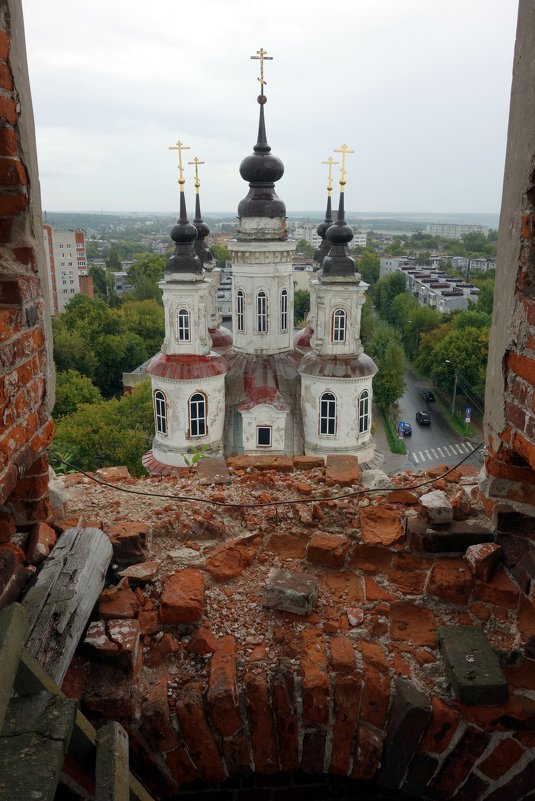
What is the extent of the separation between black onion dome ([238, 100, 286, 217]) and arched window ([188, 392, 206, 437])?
6.27m

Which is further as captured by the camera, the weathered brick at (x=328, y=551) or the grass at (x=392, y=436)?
the grass at (x=392, y=436)

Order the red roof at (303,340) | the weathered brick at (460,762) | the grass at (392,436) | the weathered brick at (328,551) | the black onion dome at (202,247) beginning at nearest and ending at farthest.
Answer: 1. the weathered brick at (460,762)
2. the weathered brick at (328,551)
3. the red roof at (303,340)
4. the black onion dome at (202,247)
5. the grass at (392,436)

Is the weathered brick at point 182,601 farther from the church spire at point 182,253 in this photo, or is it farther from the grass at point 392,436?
the grass at point 392,436

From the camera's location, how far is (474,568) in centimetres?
354

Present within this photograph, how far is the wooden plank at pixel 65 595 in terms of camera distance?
102 inches

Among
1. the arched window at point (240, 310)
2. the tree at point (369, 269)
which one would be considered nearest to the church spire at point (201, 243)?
the arched window at point (240, 310)

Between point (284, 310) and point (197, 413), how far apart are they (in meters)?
4.93

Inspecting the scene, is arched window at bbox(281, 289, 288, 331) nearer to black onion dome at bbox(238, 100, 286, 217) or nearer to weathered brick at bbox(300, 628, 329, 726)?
black onion dome at bbox(238, 100, 286, 217)

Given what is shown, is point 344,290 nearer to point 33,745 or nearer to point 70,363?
point 33,745

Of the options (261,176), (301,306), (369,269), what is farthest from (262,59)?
(369,269)

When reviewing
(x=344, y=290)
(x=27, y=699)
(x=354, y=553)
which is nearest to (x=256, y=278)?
(x=344, y=290)

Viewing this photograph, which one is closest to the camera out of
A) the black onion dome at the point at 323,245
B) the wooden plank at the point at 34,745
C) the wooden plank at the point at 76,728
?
the wooden plank at the point at 34,745

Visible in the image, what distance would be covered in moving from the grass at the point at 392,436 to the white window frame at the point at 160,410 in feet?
46.4

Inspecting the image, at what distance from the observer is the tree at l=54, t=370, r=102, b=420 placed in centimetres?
2989
